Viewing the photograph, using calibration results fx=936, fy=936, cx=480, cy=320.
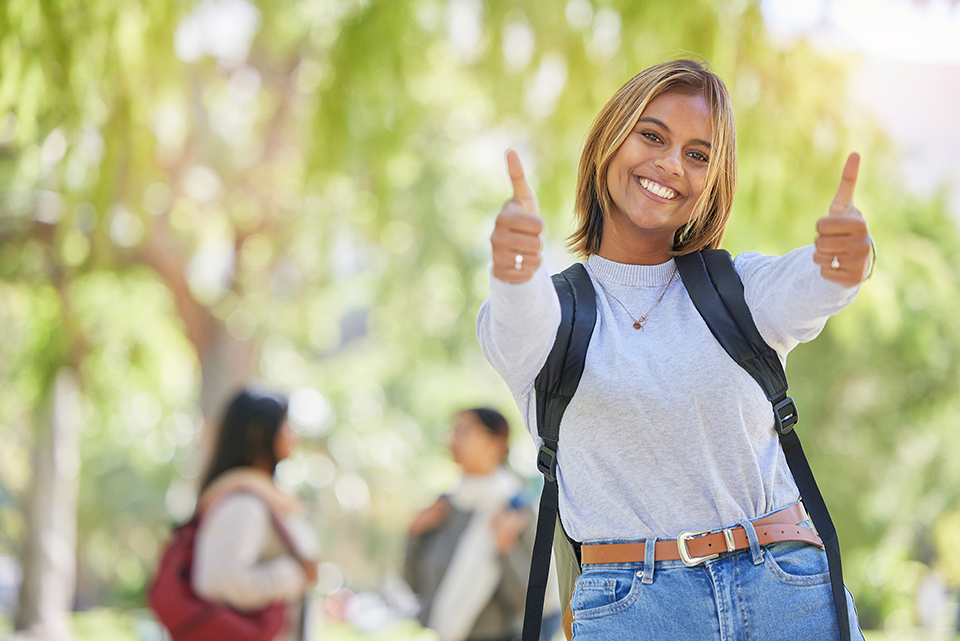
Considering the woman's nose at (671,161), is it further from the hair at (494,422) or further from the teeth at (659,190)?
the hair at (494,422)

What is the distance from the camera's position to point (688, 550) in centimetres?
115

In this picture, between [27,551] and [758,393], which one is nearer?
[758,393]

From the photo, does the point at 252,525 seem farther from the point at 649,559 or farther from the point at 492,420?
the point at 649,559

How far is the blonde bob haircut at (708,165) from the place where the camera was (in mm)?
1268

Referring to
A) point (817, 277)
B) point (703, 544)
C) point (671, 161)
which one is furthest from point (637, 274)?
point (703, 544)

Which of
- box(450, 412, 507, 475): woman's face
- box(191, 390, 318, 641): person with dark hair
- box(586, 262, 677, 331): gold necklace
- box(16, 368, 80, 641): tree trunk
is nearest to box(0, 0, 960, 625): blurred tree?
box(16, 368, 80, 641): tree trunk

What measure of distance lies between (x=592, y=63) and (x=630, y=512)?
255 cm

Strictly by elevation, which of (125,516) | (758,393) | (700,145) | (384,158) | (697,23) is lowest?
(125,516)

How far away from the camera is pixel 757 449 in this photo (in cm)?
120

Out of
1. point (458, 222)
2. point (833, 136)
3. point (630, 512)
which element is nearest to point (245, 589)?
point (630, 512)

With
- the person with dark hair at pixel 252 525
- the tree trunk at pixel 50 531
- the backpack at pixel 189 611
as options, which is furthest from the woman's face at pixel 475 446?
the tree trunk at pixel 50 531

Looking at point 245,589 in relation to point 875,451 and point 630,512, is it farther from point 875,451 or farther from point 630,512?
point 875,451

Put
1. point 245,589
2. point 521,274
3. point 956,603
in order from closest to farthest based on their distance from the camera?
point 521,274 → point 245,589 → point 956,603

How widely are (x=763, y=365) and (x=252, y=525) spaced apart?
208cm
